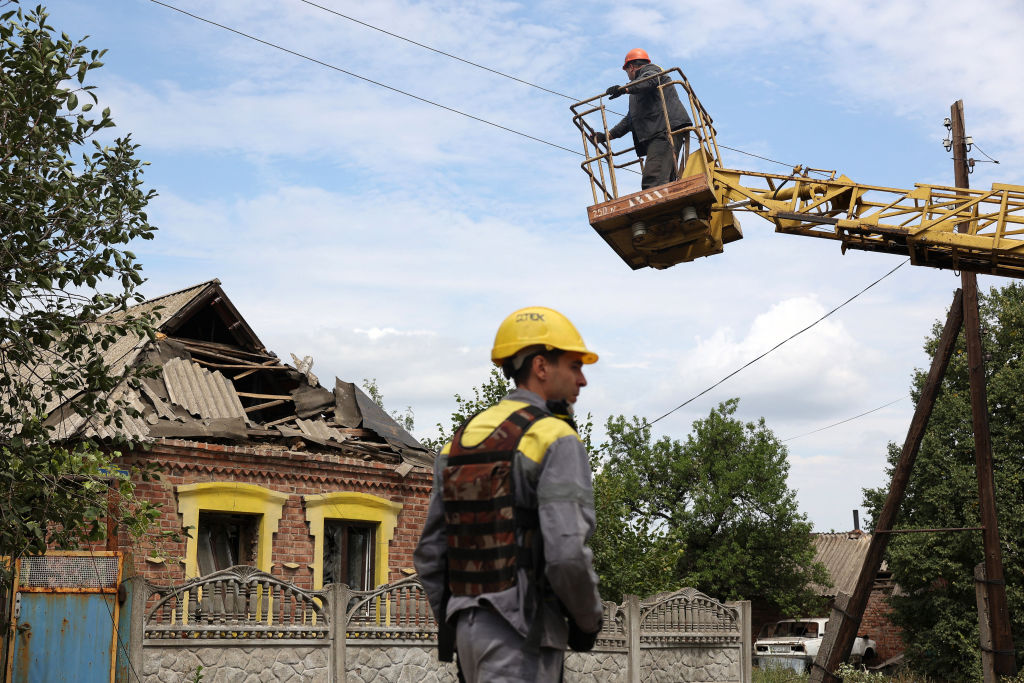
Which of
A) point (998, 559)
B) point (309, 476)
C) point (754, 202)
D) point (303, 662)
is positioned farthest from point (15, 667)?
point (998, 559)

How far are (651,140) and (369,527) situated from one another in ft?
25.4

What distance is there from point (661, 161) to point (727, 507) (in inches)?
1189

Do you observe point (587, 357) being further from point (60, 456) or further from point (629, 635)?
point (629, 635)

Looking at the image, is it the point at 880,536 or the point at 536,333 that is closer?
the point at 536,333

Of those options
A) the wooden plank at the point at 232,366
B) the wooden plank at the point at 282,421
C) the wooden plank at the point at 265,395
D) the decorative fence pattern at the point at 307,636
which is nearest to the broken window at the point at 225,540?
the wooden plank at the point at 282,421

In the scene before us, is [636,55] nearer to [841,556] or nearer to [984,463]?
[984,463]

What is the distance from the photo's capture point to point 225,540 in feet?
48.1

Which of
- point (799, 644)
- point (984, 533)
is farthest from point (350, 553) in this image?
point (799, 644)

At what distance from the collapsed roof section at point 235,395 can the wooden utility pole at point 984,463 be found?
9.31 m

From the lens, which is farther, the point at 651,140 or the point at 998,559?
the point at 998,559

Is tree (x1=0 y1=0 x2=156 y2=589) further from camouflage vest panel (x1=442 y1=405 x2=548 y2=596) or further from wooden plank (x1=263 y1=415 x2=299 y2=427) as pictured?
wooden plank (x1=263 y1=415 x2=299 y2=427)

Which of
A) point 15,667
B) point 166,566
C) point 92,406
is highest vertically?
point 92,406

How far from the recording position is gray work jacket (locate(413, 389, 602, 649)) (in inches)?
134

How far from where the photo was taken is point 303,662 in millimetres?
11156
